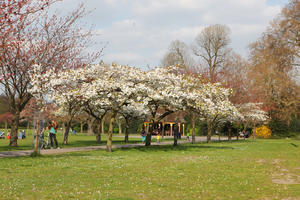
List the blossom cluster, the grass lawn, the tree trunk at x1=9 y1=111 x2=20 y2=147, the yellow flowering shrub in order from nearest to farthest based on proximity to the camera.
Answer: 1. the grass lawn
2. the blossom cluster
3. the tree trunk at x1=9 y1=111 x2=20 y2=147
4. the yellow flowering shrub

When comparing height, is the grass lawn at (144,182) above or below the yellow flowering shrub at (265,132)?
below

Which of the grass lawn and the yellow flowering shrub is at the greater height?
the yellow flowering shrub

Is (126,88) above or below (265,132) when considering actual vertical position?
above

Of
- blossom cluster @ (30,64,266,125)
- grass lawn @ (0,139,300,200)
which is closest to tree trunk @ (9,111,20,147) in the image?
blossom cluster @ (30,64,266,125)

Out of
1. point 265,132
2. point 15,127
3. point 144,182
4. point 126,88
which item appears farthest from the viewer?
point 265,132

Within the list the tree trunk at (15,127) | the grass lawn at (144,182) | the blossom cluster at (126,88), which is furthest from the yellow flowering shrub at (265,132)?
the grass lawn at (144,182)

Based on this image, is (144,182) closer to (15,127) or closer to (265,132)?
(15,127)

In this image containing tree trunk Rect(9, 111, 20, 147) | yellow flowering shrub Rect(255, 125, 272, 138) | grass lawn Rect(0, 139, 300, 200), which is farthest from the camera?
yellow flowering shrub Rect(255, 125, 272, 138)

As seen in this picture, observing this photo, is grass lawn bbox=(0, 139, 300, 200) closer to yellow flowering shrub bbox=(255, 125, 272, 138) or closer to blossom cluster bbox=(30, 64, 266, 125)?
blossom cluster bbox=(30, 64, 266, 125)

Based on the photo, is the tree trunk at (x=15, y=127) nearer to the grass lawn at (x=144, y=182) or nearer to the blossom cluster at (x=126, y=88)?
the blossom cluster at (x=126, y=88)

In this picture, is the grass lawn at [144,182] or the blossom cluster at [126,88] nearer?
the grass lawn at [144,182]

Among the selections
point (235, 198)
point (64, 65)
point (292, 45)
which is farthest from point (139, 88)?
point (292, 45)

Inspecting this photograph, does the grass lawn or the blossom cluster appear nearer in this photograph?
the grass lawn

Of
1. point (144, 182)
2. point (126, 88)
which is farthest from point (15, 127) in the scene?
point (144, 182)
